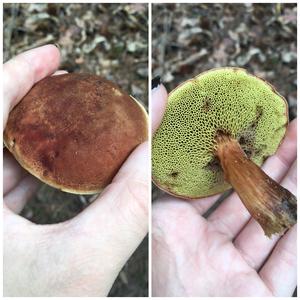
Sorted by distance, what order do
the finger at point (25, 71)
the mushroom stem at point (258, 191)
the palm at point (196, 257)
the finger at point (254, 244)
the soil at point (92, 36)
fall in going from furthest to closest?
1. the soil at point (92, 36)
2. the finger at point (254, 244)
3. the palm at point (196, 257)
4. the finger at point (25, 71)
5. the mushroom stem at point (258, 191)

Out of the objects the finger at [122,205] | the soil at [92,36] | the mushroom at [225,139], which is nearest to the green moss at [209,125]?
the mushroom at [225,139]

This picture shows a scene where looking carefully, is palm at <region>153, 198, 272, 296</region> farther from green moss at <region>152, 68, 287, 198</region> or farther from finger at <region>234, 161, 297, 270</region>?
green moss at <region>152, 68, 287, 198</region>

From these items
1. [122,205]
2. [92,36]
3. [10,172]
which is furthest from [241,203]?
[92,36]

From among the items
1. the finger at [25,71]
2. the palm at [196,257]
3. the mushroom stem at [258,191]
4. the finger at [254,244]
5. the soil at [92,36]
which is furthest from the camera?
the soil at [92,36]

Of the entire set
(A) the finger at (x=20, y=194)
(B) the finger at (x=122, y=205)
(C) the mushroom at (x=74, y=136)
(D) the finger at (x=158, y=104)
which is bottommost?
(A) the finger at (x=20, y=194)

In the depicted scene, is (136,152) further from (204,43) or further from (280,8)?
(280,8)

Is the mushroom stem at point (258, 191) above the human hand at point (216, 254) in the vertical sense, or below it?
above

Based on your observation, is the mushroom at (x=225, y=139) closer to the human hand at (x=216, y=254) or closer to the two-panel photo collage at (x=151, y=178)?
the two-panel photo collage at (x=151, y=178)

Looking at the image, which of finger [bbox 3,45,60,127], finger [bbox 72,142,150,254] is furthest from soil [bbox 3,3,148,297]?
finger [bbox 72,142,150,254]
